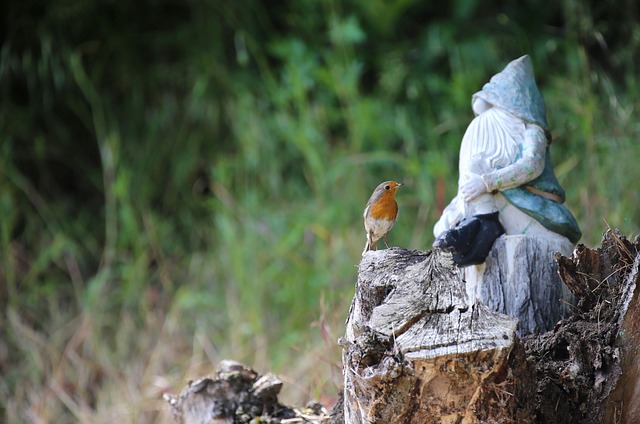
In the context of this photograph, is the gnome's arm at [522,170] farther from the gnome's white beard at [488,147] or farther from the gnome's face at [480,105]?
the gnome's face at [480,105]

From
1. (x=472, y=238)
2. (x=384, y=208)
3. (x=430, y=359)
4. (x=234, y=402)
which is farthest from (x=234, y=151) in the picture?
(x=430, y=359)

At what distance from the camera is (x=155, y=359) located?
387 centimetres

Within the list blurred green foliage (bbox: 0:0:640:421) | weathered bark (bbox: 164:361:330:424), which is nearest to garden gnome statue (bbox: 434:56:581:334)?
weathered bark (bbox: 164:361:330:424)

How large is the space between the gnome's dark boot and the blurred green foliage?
1167 millimetres

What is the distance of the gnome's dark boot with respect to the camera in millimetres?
1967

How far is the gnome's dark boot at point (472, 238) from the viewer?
1967 mm

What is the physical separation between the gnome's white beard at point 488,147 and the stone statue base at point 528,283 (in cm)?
11

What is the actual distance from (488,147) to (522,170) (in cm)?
11

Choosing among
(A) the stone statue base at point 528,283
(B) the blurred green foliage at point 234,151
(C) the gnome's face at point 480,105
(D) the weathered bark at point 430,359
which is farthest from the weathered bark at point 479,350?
(B) the blurred green foliage at point 234,151

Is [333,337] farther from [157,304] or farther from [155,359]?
[157,304]

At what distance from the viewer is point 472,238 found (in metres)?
1.99

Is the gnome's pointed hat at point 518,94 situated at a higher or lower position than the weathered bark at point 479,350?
higher

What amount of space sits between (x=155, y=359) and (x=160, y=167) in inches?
68.1

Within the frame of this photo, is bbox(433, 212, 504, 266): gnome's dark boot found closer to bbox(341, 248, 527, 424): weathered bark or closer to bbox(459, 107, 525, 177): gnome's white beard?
bbox(459, 107, 525, 177): gnome's white beard
